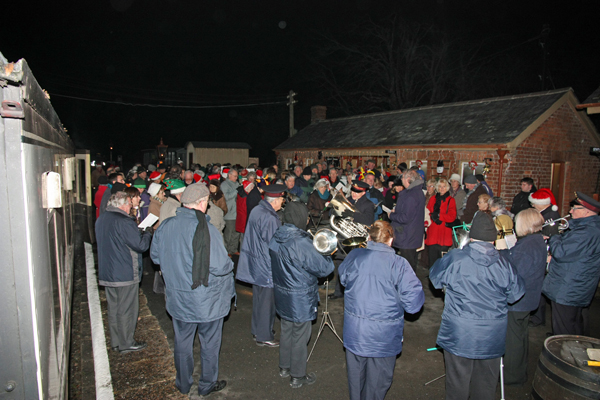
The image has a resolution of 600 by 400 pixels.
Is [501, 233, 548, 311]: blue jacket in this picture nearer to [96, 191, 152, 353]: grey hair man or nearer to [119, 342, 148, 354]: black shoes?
[96, 191, 152, 353]: grey hair man

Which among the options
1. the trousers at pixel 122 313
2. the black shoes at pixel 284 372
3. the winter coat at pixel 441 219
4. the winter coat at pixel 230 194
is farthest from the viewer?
the winter coat at pixel 230 194

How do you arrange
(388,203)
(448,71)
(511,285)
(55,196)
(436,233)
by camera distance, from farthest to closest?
1. (448,71)
2. (388,203)
3. (436,233)
4. (511,285)
5. (55,196)

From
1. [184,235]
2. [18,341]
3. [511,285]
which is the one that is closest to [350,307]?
[511,285]

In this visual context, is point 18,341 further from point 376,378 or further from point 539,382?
point 539,382

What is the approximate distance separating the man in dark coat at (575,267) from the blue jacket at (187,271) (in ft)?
12.6

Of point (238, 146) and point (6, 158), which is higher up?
point (238, 146)

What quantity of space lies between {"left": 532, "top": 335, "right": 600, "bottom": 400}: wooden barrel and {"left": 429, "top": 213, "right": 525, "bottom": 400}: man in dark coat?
0.39 metres

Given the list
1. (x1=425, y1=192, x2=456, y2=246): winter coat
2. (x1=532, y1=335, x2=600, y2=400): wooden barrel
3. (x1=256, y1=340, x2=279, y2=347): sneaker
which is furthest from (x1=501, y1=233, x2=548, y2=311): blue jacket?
(x1=425, y1=192, x2=456, y2=246): winter coat

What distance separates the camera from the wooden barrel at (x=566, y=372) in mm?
3057

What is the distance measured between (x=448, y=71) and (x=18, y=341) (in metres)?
34.5

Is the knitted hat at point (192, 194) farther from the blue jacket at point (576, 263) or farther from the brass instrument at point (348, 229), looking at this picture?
the blue jacket at point (576, 263)

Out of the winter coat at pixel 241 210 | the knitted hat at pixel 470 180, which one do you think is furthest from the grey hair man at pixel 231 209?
the knitted hat at pixel 470 180

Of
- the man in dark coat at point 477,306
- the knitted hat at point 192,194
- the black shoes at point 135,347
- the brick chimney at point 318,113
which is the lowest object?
the black shoes at point 135,347

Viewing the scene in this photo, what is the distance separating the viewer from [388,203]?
32.2ft
